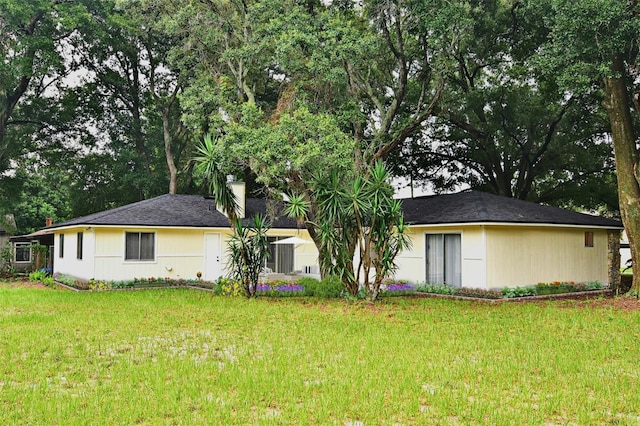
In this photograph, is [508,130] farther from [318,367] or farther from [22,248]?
[22,248]

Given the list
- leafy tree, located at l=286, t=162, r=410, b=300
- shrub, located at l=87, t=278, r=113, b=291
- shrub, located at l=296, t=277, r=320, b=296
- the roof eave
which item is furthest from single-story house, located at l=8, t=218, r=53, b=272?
the roof eave

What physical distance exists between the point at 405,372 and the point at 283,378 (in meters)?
1.69

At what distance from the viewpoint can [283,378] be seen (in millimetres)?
6742

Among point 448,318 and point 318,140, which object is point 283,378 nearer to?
point 448,318

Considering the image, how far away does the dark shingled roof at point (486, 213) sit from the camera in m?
16.8

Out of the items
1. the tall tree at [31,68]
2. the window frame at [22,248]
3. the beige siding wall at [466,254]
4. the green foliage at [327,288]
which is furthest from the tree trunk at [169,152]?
the beige siding wall at [466,254]

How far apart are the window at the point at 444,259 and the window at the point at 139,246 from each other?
1057cm

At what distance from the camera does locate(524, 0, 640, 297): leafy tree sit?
44.6 ft

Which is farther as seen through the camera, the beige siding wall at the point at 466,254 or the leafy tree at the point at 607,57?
the beige siding wall at the point at 466,254

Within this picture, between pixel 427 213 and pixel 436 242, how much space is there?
1.54 m

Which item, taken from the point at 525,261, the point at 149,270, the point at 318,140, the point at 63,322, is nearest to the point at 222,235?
the point at 149,270

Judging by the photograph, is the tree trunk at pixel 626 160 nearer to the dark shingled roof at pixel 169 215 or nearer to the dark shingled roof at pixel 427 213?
the dark shingled roof at pixel 427 213

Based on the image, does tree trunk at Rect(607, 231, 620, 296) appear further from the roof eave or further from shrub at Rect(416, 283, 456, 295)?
shrub at Rect(416, 283, 456, 295)

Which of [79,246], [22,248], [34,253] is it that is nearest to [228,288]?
[79,246]
